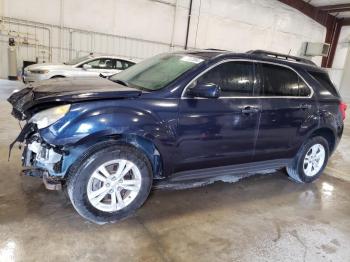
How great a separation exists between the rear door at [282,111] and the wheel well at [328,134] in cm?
28

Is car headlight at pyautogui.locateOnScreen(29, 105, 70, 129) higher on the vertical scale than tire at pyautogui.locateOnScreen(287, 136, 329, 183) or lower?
higher

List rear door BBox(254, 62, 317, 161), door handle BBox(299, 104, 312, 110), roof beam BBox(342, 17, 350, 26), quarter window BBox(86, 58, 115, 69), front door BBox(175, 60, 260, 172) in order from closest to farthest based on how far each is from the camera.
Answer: front door BBox(175, 60, 260, 172), rear door BBox(254, 62, 317, 161), door handle BBox(299, 104, 312, 110), quarter window BBox(86, 58, 115, 69), roof beam BBox(342, 17, 350, 26)

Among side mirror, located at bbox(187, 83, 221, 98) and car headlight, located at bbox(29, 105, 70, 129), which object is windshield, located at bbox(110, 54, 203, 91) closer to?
side mirror, located at bbox(187, 83, 221, 98)

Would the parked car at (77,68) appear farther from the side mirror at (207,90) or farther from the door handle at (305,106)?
the side mirror at (207,90)

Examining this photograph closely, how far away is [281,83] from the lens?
3.62m

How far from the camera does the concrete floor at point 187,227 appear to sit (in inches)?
92.7

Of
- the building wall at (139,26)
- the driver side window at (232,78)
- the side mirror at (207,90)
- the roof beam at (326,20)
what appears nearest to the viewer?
the side mirror at (207,90)

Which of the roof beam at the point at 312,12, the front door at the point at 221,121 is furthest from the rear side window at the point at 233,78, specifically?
the roof beam at the point at 312,12

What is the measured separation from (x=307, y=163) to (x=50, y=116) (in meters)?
3.36

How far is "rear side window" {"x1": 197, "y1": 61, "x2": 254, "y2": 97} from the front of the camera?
3111 millimetres

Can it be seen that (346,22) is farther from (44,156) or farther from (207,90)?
(44,156)

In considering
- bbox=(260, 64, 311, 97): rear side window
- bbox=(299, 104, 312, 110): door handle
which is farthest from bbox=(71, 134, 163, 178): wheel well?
bbox=(299, 104, 312, 110): door handle

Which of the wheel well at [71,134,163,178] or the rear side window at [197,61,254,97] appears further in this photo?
the rear side window at [197,61,254,97]

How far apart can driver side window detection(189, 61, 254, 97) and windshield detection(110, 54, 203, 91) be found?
200 mm
